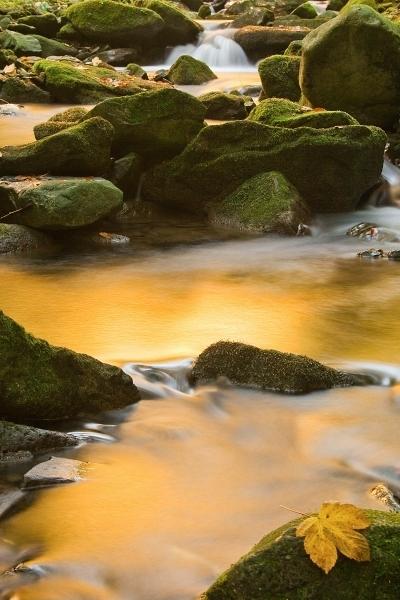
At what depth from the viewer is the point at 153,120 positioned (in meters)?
10.3

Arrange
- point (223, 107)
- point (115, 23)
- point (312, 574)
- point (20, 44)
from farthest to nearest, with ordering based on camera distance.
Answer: point (115, 23) < point (20, 44) < point (223, 107) < point (312, 574)

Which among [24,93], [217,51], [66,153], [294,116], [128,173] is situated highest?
[217,51]

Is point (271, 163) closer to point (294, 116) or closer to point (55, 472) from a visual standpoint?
point (294, 116)

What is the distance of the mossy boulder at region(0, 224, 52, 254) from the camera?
8.67 m

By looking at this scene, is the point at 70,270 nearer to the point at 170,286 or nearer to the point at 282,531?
the point at 170,286

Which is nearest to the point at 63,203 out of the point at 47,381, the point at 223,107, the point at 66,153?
the point at 66,153

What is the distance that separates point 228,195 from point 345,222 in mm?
1494

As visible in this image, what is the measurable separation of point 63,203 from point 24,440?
480 cm

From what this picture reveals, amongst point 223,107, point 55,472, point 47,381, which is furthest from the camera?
point 223,107

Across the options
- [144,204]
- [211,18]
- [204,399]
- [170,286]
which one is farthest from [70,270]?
[211,18]

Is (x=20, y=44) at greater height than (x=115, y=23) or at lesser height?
lesser

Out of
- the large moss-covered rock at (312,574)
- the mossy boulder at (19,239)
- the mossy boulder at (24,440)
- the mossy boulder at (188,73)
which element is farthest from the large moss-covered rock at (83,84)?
the large moss-covered rock at (312,574)

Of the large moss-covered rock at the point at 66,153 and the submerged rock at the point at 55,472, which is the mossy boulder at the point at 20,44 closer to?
the large moss-covered rock at the point at 66,153

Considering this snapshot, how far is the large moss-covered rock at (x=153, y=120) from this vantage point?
1020cm
